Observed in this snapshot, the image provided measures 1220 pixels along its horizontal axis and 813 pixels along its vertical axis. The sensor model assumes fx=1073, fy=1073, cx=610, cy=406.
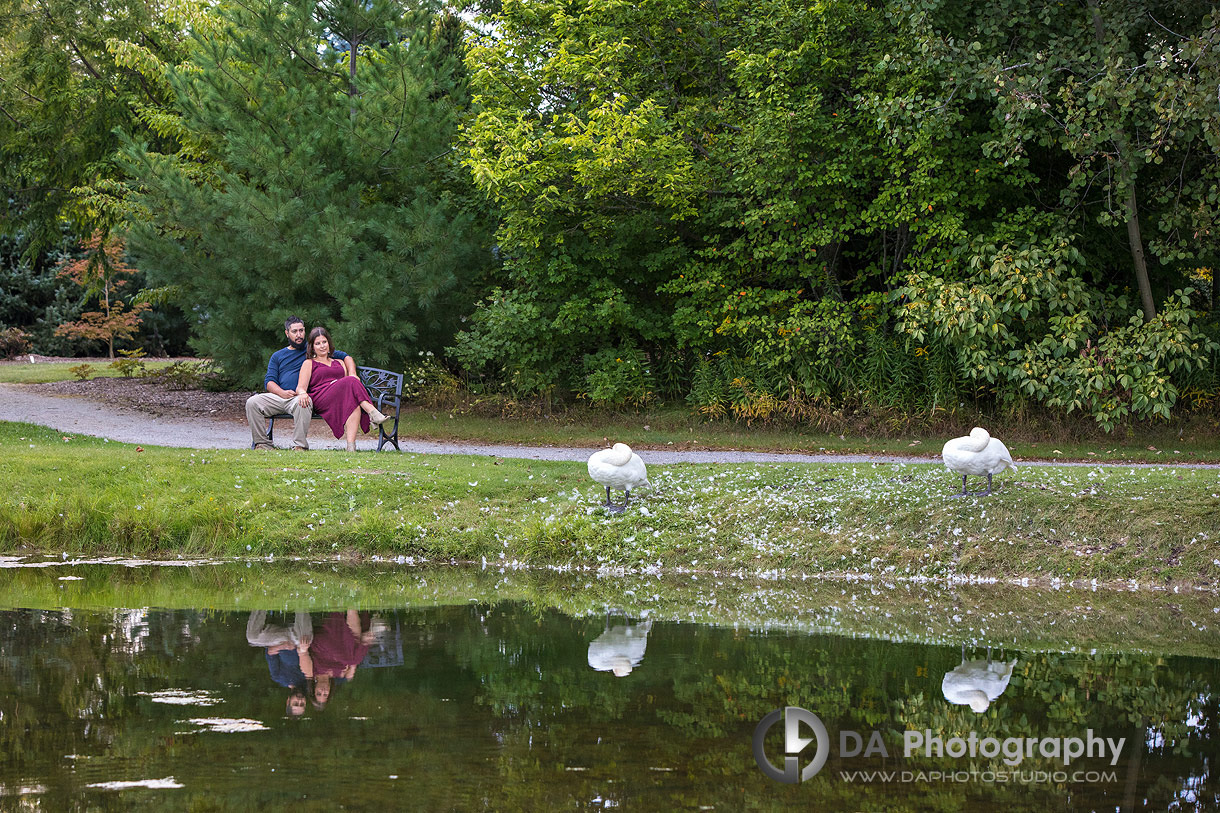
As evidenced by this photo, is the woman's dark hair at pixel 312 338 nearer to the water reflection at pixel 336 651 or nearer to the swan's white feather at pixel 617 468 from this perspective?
the swan's white feather at pixel 617 468

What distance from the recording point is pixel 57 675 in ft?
17.9

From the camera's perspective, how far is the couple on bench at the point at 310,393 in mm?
11992

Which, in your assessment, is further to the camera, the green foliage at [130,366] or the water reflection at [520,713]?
the green foliage at [130,366]

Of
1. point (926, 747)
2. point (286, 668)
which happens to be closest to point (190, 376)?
point (286, 668)

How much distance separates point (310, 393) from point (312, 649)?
6.43 m

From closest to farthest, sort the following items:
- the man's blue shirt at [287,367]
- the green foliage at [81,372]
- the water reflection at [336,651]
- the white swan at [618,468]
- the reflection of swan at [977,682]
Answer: the reflection of swan at [977,682] < the water reflection at [336,651] < the white swan at [618,468] < the man's blue shirt at [287,367] < the green foliage at [81,372]

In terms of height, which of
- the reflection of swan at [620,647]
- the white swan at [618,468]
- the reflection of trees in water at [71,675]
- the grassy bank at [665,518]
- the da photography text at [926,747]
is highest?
the white swan at [618,468]

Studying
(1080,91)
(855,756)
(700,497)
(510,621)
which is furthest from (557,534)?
(1080,91)

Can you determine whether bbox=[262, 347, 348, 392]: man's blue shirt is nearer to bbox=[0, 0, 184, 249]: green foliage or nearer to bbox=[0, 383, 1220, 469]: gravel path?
bbox=[0, 383, 1220, 469]: gravel path

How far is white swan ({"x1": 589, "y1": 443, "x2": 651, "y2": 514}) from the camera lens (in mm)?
9164

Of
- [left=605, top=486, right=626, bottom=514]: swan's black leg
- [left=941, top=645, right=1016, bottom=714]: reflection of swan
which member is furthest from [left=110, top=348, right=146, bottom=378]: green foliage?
[left=941, top=645, right=1016, bottom=714]: reflection of swan

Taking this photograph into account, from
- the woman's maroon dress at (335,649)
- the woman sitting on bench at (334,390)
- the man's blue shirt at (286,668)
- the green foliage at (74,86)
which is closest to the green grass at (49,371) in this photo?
the green foliage at (74,86)

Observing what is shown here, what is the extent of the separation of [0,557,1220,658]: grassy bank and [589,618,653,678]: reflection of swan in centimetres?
39

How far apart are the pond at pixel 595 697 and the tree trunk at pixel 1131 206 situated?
25.6 ft
